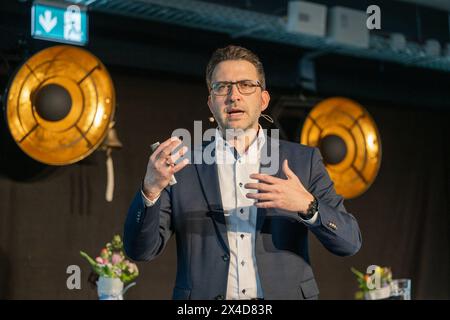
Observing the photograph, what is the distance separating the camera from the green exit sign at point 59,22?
3.95 metres

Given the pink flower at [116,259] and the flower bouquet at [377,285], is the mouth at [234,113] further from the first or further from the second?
the flower bouquet at [377,285]

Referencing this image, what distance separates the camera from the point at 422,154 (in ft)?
19.8

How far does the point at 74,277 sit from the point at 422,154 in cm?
326

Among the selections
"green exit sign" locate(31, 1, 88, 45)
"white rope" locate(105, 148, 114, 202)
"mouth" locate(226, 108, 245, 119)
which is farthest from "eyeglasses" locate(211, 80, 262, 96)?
"white rope" locate(105, 148, 114, 202)

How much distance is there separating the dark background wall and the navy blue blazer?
2374mm

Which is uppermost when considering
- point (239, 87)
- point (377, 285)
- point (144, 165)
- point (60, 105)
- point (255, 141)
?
point (60, 105)

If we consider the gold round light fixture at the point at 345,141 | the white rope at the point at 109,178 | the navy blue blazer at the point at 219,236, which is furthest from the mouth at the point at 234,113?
the gold round light fixture at the point at 345,141

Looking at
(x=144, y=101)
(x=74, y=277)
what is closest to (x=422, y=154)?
(x=144, y=101)

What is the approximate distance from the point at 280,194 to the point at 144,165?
308cm

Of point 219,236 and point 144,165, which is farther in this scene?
point 144,165

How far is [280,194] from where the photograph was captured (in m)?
1.71

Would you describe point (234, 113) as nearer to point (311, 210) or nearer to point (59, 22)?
point (311, 210)

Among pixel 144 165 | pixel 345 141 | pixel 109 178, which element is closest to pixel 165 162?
pixel 109 178
